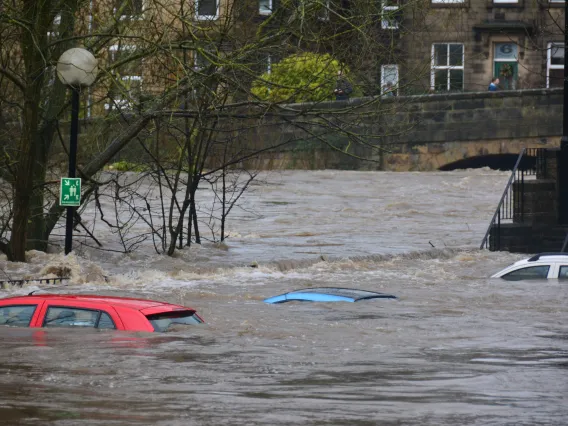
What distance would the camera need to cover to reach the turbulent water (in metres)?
9.68

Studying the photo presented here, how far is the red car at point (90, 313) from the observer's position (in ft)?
39.7

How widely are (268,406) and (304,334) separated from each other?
4.43 meters

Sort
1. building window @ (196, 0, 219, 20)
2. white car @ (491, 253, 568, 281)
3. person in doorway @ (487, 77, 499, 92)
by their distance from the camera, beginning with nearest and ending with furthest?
1. white car @ (491, 253, 568, 281)
2. building window @ (196, 0, 219, 20)
3. person in doorway @ (487, 77, 499, 92)

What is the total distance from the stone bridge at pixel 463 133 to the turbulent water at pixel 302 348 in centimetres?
1918

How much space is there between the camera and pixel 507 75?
160 feet

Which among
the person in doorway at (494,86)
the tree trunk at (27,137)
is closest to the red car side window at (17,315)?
the tree trunk at (27,137)

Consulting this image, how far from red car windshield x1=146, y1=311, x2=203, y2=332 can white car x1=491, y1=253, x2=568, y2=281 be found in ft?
21.8

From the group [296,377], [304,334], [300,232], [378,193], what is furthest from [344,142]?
[296,377]

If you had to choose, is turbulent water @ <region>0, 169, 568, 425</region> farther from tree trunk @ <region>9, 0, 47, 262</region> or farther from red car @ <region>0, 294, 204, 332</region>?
tree trunk @ <region>9, 0, 47, 262</region>

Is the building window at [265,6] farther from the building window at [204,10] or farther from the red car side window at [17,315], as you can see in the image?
the red car side window at [17,315]

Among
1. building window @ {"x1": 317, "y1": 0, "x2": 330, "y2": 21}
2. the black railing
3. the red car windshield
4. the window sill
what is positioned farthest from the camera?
the window sill

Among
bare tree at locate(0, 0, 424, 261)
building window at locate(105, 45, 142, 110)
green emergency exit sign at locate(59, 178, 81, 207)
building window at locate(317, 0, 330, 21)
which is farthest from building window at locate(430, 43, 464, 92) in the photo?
green emergency exit sign at locate(59, 178, 81, 207)

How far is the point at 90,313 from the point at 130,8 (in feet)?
31.6

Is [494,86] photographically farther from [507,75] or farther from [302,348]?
[302,348]
